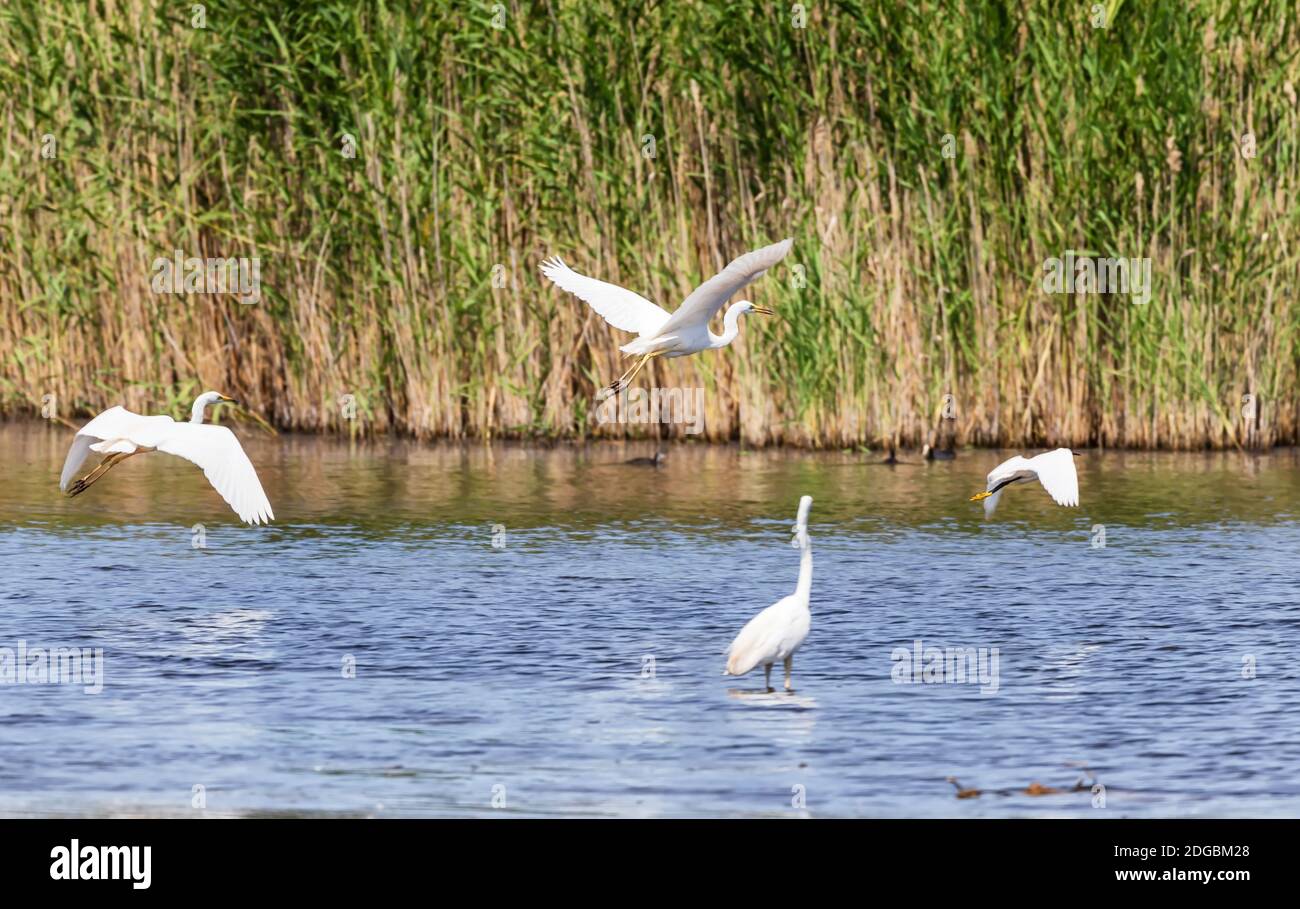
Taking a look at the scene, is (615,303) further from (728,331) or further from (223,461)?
(223,461)

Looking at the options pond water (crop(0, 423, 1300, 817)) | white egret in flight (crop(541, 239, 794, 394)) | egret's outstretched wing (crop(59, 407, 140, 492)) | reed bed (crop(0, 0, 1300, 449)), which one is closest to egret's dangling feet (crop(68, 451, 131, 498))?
egret's outstretched wing (crop(59, 407, 140, 492))

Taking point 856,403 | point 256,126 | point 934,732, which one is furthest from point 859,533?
point 256,126

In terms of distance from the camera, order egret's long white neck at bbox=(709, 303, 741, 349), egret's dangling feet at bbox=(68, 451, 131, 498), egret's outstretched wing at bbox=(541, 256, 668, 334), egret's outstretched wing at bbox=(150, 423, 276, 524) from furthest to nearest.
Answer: egret's outstretched wing at bbox=(541, 256, 668, 334)
egret's long white neck at bbox=(709, 303, 741, 349)
egret's dangling feet at bbox=(68, 451, 131, 498)
egret's outstretched wing at bbox=(150, 423, 276, 524)

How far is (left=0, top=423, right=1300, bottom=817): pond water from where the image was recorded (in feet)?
22.8

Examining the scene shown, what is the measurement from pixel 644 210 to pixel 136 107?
3759 millimetres

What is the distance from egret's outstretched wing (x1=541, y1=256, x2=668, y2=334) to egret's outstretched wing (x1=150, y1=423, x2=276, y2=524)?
9.21 feet

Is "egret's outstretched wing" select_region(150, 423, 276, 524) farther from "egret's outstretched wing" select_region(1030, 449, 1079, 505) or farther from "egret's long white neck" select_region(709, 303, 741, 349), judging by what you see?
"egret's outstretched wing" select_region(1030, 449, 1079, 505)

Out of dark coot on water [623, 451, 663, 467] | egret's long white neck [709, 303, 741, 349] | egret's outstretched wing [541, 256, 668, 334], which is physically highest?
egret's outstretched wing [541, 256, 668, 334]

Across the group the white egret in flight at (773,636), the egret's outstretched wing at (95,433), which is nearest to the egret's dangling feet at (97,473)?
the egret's outstretched wing at (95,433)

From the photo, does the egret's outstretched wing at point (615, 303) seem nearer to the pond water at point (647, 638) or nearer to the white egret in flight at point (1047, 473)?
the pond water at point (647, 638)

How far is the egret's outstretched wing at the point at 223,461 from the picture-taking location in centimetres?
891

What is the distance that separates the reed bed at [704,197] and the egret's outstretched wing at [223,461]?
591 centimetres

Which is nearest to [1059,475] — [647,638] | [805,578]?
[805,578]

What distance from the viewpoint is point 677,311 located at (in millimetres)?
10648
